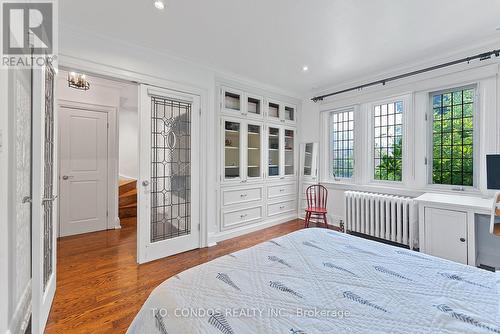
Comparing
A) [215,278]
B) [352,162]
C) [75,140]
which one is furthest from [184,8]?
[352,162]

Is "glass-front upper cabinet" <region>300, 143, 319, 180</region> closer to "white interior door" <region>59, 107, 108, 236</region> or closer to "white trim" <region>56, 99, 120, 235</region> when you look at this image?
"white trim" <region>56, 99, 120, 235</region>

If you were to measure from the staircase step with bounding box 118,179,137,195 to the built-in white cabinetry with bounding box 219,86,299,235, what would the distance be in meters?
2.53

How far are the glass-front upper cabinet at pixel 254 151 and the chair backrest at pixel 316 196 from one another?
109cm

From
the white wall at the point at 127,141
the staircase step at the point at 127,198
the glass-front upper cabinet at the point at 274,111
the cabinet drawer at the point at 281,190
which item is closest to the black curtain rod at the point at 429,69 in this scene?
the glass-front upper cabinet at the point at 274,111

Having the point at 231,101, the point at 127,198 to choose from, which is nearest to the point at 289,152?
the point at 231,101

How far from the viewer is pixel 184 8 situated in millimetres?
2014

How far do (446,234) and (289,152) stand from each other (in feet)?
9.06

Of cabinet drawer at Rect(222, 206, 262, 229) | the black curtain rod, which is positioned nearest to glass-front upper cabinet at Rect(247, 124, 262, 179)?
cabinet drawer at Rect(222, 206, 262, 229)

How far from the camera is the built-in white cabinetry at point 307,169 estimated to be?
4.45 metres

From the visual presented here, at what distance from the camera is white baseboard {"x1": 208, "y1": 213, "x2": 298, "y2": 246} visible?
11.1 ft

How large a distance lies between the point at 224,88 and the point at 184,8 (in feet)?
5.04

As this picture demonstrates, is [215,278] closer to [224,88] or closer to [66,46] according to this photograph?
[66,46]

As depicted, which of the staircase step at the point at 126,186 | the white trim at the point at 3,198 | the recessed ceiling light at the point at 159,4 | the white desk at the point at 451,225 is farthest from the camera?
the staircase step at the point at 126,186

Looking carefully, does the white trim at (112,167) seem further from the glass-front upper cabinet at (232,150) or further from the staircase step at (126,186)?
the glass-front upper cabinet at (232,150)
